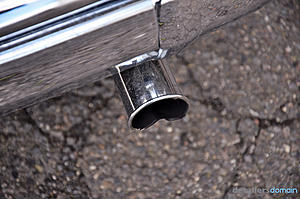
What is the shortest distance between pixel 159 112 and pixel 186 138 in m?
0.45

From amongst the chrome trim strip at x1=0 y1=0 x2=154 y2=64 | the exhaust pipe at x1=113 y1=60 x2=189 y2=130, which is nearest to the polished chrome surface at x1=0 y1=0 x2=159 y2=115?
the chrome trim strip at x1=0 y1=0 x2=154 y2=64

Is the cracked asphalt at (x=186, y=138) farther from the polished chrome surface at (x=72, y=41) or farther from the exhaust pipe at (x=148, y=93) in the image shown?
the polished chrome surface at (x=72, y=41)

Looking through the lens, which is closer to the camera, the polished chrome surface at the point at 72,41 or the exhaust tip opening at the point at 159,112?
the polished chrome surface at the point at 72,41

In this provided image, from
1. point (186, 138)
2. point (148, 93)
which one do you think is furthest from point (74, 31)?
point (186, 138)

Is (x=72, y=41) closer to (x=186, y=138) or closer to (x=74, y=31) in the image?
(x=74, y=31)

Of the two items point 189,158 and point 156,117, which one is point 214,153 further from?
point 156,117

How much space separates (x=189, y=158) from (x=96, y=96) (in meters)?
0.49

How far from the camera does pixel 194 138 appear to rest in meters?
1.26

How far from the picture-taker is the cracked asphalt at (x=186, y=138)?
121cm

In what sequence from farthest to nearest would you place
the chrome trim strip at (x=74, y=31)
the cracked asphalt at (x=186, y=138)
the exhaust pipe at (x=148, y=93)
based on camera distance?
the cracked asphalt at (x=186, y=138) < the exhaust pipe at (x=148, y=93) < the chrome trim strip at (x=74, y=31)

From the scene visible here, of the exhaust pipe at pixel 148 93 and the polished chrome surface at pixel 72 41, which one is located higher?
the polished chrome surface at pixel 72 41

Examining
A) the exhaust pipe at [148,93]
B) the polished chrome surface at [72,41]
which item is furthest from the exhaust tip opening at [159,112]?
the polished chrome surface at [72,41]

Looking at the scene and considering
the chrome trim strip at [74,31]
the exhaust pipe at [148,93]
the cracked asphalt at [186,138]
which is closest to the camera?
the chrome trim strip at [74,31]

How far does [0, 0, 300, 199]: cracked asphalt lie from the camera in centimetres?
121
